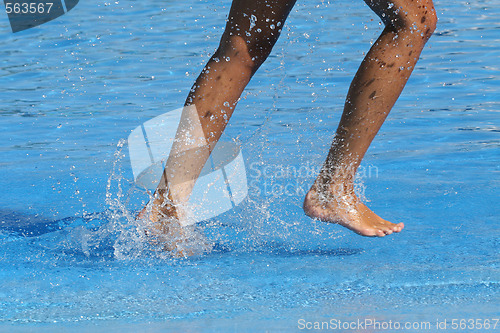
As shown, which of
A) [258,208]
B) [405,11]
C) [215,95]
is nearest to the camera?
[405,11]

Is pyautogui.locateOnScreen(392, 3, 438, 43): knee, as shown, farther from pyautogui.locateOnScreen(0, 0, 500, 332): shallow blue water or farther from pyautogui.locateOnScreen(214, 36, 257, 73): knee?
pyautogui.locateOnScreen(0, 0, 500, 332): shallow blue water

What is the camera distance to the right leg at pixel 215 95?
2.51m

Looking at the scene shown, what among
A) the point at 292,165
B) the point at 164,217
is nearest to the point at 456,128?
the point at 292,165

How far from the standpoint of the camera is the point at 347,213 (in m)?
2.53

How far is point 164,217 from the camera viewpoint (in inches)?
100

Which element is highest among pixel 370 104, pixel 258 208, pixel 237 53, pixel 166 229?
pixel 237 53

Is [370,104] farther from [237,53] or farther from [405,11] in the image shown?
[237,53]

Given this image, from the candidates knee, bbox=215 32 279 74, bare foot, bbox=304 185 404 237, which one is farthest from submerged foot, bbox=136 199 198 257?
knee, bbox=215 32 279 74

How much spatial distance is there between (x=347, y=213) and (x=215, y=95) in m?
0.58

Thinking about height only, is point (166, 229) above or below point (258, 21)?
below

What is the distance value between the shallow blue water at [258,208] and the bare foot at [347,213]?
2.9 inches

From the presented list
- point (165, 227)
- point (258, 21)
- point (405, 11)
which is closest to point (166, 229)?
point (165, 227)

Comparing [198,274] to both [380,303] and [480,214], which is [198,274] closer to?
[380,303]

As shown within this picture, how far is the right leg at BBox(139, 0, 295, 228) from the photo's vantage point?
251 cm
